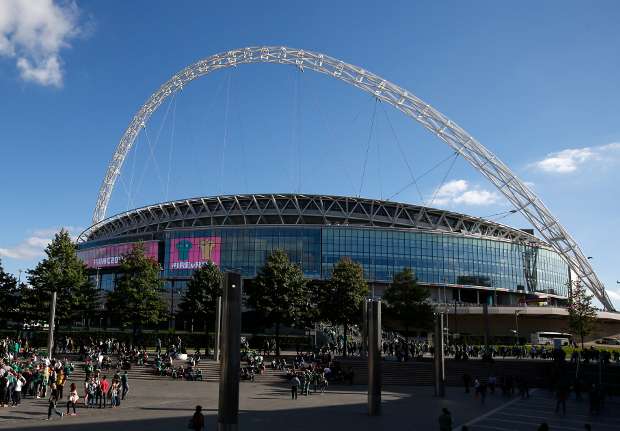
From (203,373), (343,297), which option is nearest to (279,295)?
(343,297)

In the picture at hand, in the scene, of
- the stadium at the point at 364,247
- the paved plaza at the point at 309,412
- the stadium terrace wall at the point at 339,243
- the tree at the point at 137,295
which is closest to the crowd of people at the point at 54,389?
the paved plaza at the point at 309,412

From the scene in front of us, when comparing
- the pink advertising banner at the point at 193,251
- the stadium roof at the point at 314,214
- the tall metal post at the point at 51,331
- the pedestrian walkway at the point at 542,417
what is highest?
the stadium roof at the point at 314,214

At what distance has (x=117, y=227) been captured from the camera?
12850 cm

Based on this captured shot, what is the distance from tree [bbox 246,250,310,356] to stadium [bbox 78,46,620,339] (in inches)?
1363

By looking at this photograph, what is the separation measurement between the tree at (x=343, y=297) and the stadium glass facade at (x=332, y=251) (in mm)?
30464

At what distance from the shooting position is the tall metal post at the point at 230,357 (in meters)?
18.5

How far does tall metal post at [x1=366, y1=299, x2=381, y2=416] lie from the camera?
96.8 ft

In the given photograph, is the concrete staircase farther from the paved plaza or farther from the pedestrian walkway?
the pedestrian walkway

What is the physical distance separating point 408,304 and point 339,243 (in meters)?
32.8

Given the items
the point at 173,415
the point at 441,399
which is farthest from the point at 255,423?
the point at 441,399

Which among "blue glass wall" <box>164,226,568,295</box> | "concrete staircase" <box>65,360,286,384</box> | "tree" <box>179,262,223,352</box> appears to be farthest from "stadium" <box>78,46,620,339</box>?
"concrete staircase" <box>65,360,286,384</box>

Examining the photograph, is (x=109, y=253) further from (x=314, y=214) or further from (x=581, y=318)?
(x=581, y=318)

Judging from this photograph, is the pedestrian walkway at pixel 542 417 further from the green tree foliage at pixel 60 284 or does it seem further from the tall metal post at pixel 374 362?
the green tree foliage at pixel 60 284

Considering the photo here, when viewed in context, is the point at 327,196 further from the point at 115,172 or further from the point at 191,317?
the point at 115,172
